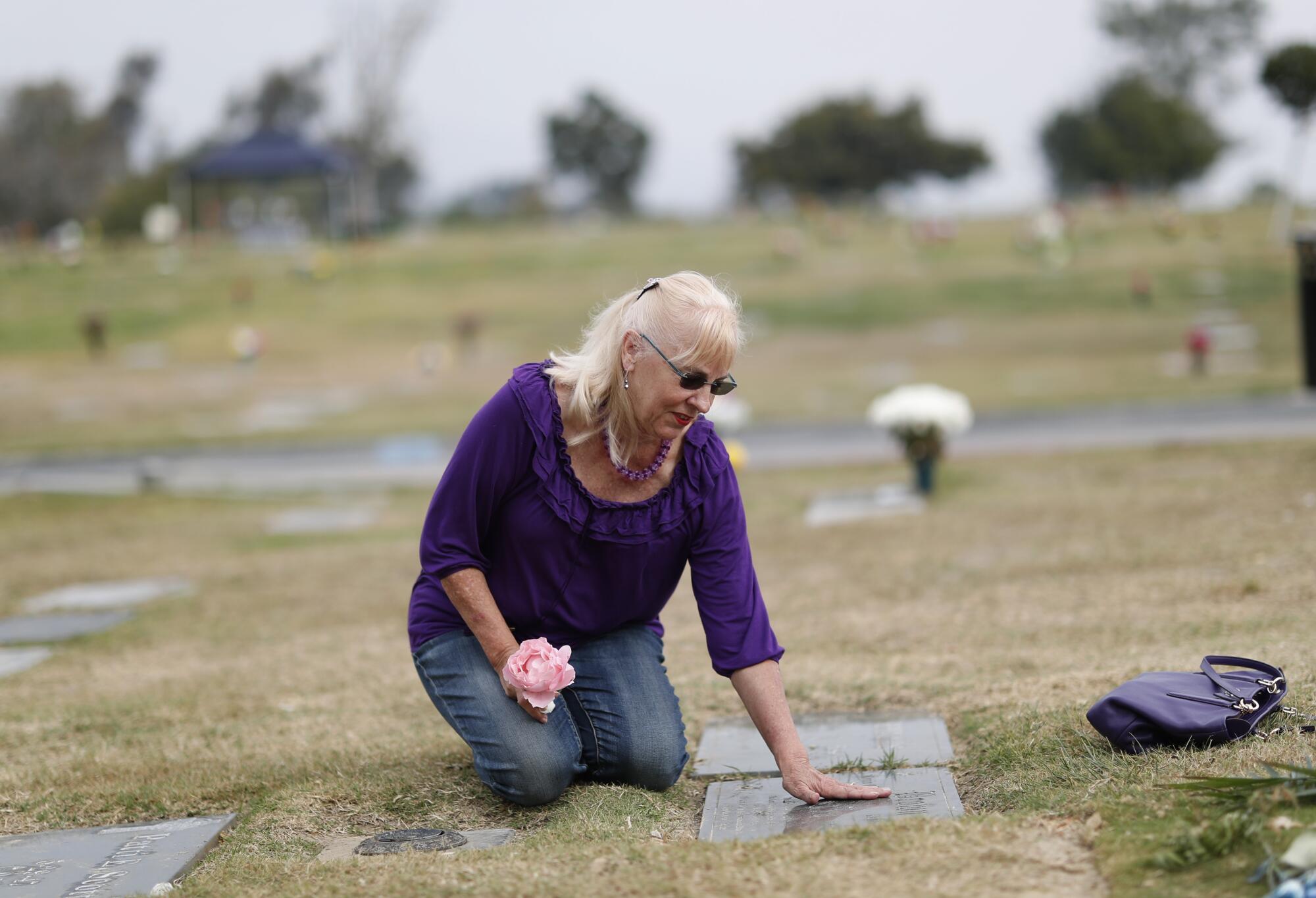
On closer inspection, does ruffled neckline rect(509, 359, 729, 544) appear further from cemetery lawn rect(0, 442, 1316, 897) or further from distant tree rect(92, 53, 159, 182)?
distant tree rect(92, 53, 159, 182)

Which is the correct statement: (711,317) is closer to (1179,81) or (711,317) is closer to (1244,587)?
(1244,587)

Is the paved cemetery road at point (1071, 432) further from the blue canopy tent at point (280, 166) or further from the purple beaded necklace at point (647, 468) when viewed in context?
the blue canopy tent at point (280, 166)

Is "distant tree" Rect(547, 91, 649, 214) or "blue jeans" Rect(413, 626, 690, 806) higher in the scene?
"distant tree" Rect(547, 91, 649, 214)

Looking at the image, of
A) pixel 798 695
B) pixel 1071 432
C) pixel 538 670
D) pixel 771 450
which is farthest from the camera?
pixel 771 450

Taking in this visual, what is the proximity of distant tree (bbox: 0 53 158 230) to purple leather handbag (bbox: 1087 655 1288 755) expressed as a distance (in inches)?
2741

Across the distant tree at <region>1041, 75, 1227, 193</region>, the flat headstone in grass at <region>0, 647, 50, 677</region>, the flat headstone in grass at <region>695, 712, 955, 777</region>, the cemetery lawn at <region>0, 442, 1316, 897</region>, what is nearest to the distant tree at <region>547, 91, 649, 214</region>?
the distant tree at <region>1041, 75, 1227, 193</region>

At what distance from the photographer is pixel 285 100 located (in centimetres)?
7444

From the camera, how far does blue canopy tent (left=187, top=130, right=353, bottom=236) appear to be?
47.4 metres

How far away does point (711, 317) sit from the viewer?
3516 mm

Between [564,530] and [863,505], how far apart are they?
697 cm

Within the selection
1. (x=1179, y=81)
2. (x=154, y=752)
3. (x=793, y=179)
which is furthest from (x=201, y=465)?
(x=1179, y=81)

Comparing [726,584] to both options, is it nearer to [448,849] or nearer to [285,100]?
[448,849]

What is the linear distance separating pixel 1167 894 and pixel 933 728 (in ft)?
5.35

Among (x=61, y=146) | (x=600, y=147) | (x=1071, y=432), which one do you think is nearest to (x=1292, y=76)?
(x=1071, y=432)
